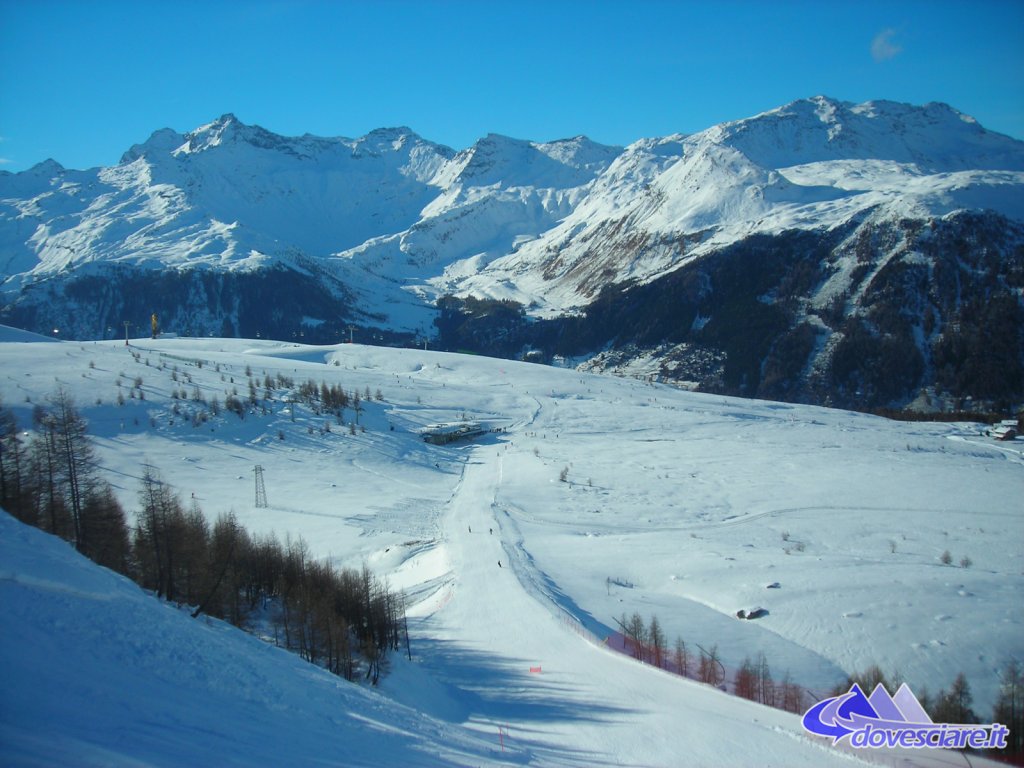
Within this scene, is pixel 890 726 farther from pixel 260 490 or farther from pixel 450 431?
pixel 450 431

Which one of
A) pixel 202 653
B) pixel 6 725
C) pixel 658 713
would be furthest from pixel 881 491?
pixel 6 725

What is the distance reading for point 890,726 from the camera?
15266mm

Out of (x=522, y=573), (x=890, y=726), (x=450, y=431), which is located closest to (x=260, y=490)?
(x=522, y=573)

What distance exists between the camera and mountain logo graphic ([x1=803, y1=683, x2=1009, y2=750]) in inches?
579

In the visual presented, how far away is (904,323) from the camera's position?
132 meters

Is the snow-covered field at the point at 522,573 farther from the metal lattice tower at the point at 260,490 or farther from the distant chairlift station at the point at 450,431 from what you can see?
the distant chairlift station at the point at 450,431

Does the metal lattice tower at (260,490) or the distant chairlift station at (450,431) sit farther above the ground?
the distant chairlift station at (450,431)

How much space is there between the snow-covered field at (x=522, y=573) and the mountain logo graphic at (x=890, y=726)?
387 millimetres

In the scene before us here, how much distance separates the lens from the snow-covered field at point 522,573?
11805 mm

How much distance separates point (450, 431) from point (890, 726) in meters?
51.6

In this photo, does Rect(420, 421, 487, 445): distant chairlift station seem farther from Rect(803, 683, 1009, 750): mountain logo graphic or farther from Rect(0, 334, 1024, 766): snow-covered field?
Rect(803, 683, 1009, 750): mountain logo graphic

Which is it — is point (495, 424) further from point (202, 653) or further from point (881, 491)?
point (202, 653)

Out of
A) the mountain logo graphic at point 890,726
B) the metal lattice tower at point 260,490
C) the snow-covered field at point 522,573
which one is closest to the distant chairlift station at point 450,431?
the snow-covered field at point 522,573

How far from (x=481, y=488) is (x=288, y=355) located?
62.0 meters
